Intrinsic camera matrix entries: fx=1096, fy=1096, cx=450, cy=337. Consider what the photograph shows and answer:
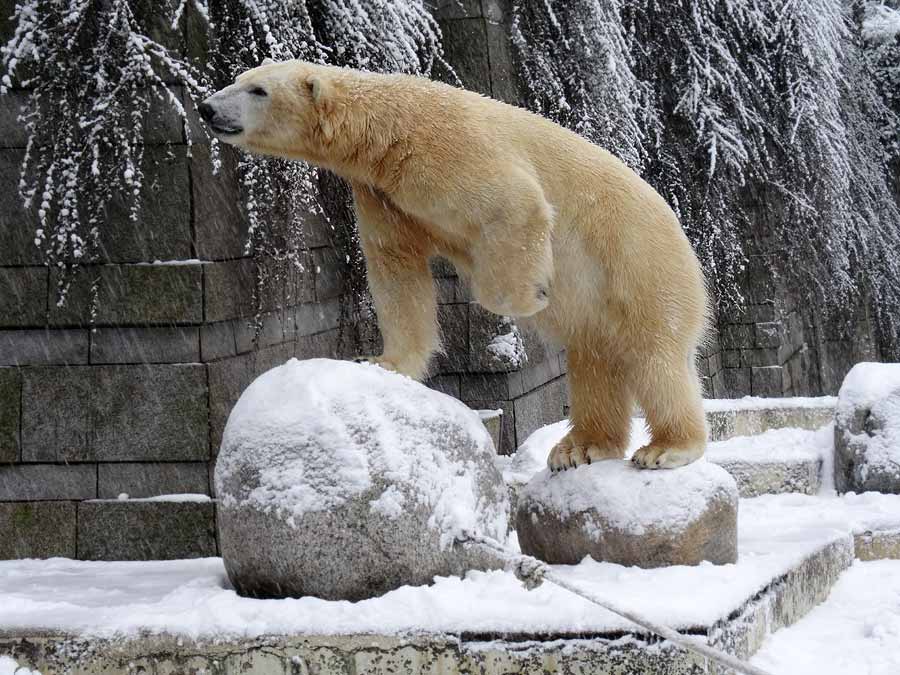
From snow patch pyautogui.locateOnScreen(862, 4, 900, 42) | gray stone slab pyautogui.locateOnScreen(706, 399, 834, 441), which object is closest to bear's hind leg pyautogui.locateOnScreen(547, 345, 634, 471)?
gray stone slab pyautogui.locateOnScreen(706, 399, 834, 441)

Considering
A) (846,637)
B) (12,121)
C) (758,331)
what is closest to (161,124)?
(12,121)

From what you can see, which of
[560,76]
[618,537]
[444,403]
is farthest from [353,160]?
[560,76]

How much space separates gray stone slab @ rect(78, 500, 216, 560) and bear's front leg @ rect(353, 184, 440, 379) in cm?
134

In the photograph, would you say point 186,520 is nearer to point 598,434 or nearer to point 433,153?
Result: point 598,434

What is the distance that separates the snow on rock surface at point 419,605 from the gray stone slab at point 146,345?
1.08 meters

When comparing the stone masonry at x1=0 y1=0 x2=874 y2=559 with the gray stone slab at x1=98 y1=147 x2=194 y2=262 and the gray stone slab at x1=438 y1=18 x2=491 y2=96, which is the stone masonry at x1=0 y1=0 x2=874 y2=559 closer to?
the gray stone slab at x1=98 y1=147 x2=194 y2=262

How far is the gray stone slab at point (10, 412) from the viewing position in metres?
4.32

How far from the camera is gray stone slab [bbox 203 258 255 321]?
432 cm

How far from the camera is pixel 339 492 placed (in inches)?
113

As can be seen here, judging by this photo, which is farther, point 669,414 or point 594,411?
point 594,411

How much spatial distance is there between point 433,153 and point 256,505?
43.5 inches

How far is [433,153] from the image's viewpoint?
3.14 meters

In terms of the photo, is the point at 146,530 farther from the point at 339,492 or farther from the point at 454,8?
the point at 454,8

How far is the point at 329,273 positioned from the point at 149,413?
1382 mm
